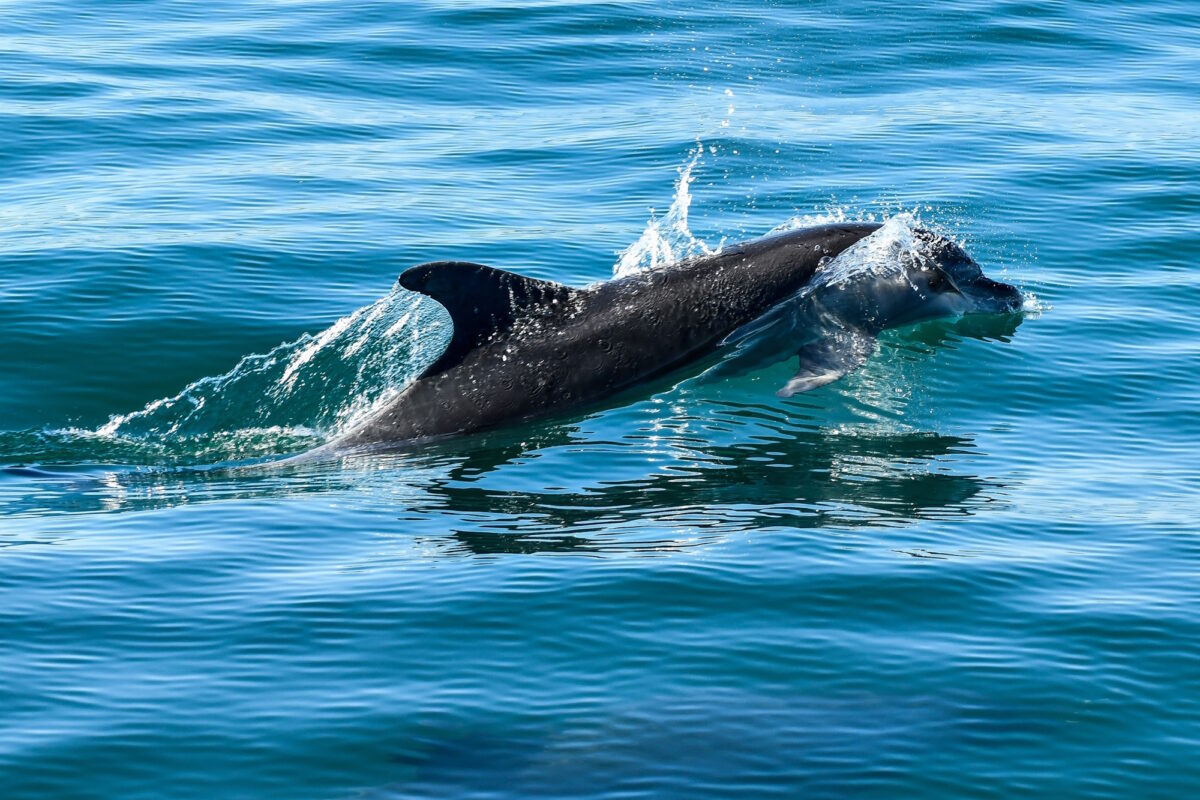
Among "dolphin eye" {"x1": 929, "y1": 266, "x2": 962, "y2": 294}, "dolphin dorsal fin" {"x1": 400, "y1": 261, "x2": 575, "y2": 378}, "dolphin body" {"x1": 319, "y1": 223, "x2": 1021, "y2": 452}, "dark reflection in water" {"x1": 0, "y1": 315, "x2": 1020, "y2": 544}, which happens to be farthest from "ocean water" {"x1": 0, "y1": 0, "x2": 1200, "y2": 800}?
"dolphin dorsal fin" {"x1": 400, "y1": 261, "x2": 575, "y2": 378}

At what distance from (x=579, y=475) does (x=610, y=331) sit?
60.1 inches

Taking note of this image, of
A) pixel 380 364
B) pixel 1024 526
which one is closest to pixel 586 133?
pixel 380 364

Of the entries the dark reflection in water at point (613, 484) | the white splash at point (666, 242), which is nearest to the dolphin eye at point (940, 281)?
the dark reflection in water at point (613, 484)

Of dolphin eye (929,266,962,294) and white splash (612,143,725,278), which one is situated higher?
dolphin eye (929,266,962,294)

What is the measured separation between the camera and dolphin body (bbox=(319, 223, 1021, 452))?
48.5ft

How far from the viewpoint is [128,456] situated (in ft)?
49.0

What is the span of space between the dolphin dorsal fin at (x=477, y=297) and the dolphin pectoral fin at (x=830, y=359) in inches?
83.2

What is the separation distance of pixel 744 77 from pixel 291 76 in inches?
307

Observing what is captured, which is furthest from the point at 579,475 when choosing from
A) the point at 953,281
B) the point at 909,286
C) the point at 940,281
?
the point at 953,281

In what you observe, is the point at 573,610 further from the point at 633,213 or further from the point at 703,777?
the point at 633,213

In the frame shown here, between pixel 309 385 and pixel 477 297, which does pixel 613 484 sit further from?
pixel 309 385

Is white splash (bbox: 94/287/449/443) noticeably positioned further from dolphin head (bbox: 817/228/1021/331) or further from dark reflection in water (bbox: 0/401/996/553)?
dolphin head (bbox: 817/228/1021/331)

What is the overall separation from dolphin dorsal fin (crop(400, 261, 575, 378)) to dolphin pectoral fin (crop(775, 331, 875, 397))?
211cm

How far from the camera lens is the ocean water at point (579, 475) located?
9.70 metres
